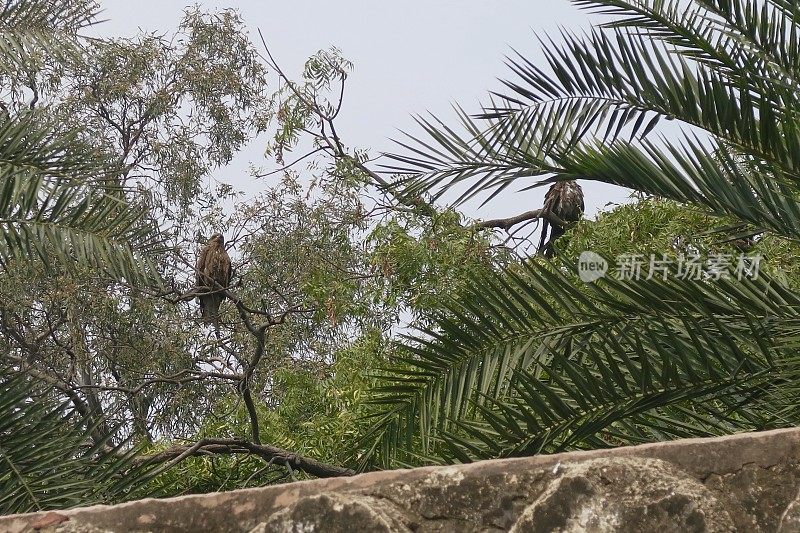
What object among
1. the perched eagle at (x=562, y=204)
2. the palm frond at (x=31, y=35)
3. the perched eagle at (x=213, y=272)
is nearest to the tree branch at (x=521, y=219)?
the perched eagle at (x=562, y=204)

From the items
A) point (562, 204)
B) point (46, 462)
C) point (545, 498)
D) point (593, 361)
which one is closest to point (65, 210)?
point (46, 462)

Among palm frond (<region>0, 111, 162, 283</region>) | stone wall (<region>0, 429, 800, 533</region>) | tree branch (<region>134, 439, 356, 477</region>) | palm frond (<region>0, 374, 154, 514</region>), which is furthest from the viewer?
tree branch (<region>134, 439, 356, 477</region>)

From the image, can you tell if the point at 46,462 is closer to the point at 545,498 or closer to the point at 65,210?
the point at 65,210

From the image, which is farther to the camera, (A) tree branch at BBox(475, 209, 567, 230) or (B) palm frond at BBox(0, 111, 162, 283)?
(A) tree branch at BBox(475, 209, 567, 230)

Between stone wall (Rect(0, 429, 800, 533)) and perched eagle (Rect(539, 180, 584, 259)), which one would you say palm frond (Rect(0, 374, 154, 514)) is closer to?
stone wall (Rect(0, 429, 800, 533))

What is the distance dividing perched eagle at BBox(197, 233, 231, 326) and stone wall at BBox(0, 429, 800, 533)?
8.59 metres

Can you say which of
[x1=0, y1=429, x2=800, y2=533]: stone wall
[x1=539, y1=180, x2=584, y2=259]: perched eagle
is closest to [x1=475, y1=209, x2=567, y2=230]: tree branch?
[x1=539, y1=180, x2=584, y2=259]: perched eagle

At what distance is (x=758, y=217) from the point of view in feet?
12.2

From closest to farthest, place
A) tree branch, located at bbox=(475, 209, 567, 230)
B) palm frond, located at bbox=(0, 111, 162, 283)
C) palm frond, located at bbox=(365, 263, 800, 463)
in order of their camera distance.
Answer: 1. palm frond, located at bbox=(365, 263, 800, 463)
2. palm frond, located at bbox=(0, 111, 162, 283)
3. tree branch, located at bbox=(475, 209, 567, 230)

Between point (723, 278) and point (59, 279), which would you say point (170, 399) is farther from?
point (723, 278)

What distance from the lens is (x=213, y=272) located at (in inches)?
410

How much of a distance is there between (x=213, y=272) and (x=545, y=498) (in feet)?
29.6

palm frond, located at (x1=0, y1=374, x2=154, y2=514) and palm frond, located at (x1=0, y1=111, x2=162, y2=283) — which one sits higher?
palm frond, located at (x1=0, y1=111, x2=162, y2=283)

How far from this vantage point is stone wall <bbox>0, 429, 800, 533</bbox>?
155 cm
